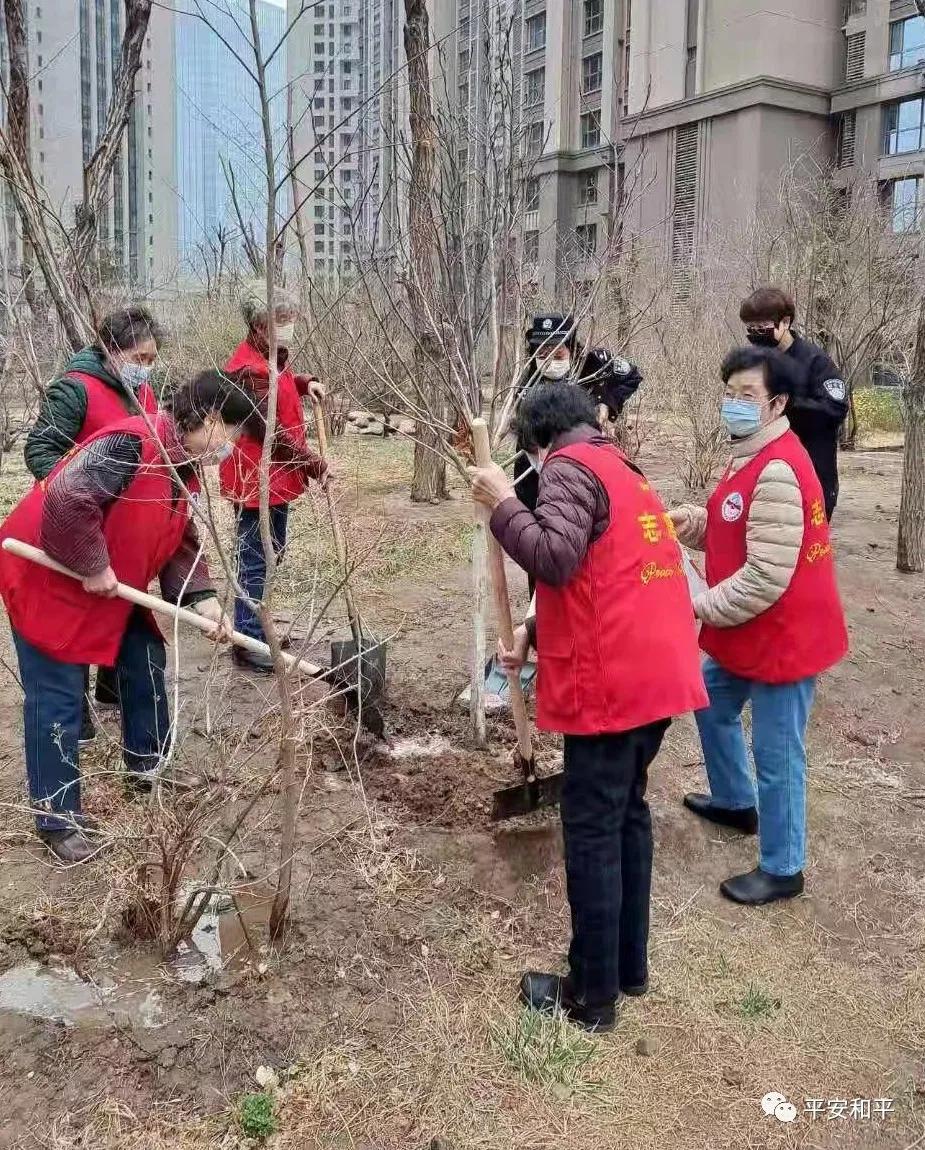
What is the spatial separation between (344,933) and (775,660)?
4.73 ft

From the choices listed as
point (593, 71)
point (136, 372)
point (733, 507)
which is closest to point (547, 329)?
point (733, 507)

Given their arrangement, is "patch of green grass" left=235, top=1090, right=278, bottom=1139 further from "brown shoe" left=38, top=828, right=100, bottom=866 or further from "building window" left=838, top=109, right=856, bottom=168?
"building window" left=838, top=109, right=856, bottom=168

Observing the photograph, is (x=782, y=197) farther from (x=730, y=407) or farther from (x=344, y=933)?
(x=344, y=933)

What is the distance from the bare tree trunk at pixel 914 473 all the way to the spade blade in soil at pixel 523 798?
423 centimetres

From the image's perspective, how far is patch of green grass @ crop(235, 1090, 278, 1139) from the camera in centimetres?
212

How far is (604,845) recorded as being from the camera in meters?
2.30

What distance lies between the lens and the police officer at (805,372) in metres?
4.07

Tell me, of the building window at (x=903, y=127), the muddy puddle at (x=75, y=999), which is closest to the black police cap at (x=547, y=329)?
the muddy puddle at (x=75, y=999)

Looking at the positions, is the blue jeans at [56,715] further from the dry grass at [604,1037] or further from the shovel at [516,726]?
the shovel at [516,726]

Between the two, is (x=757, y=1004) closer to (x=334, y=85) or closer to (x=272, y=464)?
(x=272, y=464)

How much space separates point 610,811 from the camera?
229cm

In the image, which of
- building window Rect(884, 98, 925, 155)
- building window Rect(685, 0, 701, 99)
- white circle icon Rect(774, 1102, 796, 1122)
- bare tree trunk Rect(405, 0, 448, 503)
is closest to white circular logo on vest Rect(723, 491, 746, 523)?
bare tree trunk Rect(405, 0, 448, 503)

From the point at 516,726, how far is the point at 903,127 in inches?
1212

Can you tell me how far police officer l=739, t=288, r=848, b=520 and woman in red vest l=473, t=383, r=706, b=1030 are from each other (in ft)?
6.60
